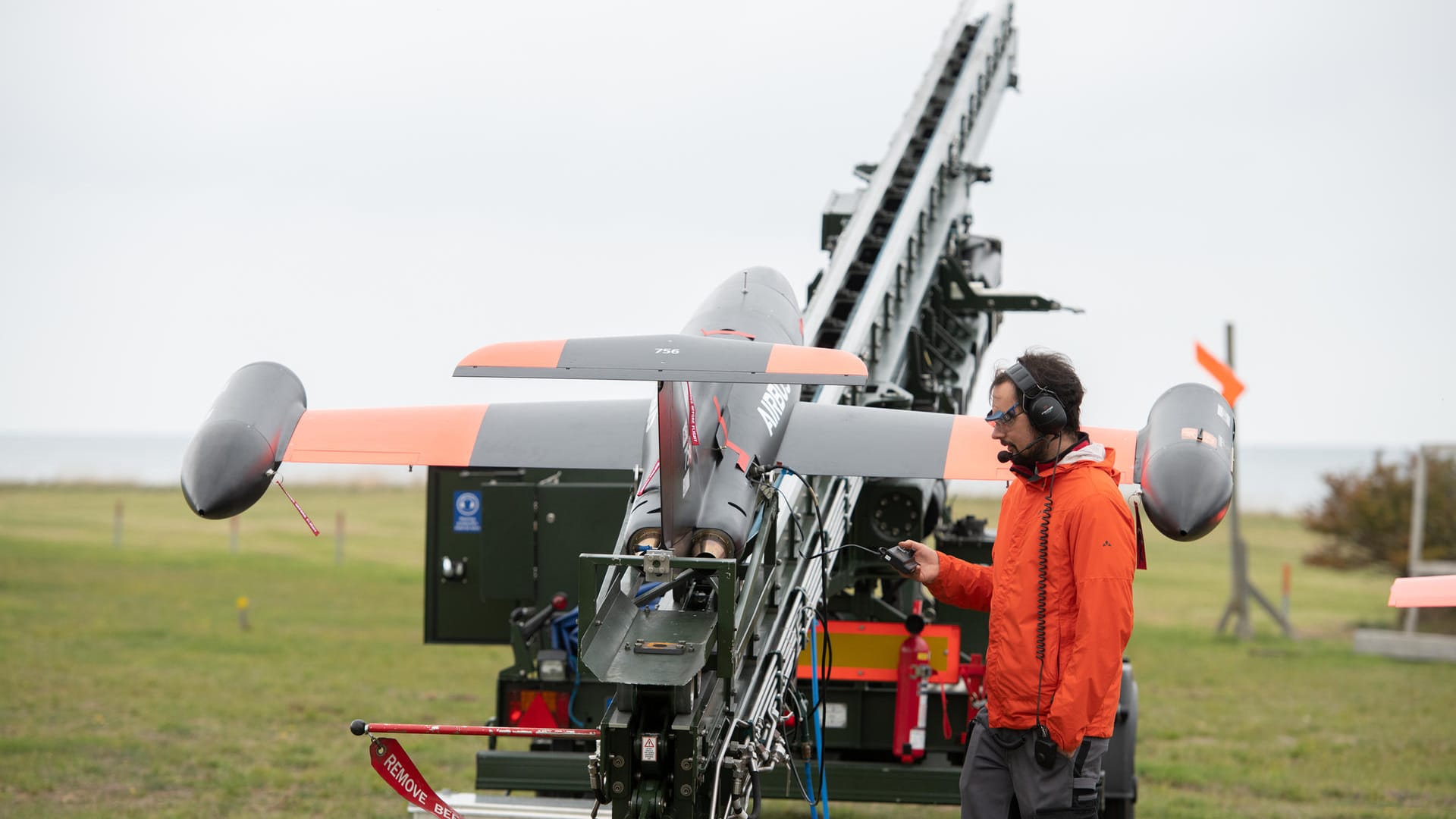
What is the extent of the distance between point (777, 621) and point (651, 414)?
3.58ft

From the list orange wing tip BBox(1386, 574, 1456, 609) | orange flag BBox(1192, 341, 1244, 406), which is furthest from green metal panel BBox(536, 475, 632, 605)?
orange flag BBox(1192, 341, 1244, 406)

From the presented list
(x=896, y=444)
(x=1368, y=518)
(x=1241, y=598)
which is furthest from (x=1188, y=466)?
(x=1368, y=518)

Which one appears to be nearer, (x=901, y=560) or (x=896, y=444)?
(x=901, y=560)

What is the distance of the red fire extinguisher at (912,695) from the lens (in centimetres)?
735

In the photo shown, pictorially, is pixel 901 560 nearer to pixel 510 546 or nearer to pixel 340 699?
pixel 510 546

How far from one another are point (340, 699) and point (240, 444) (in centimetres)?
945

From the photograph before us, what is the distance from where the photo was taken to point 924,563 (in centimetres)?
502

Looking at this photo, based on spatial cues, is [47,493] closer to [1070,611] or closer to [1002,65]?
[1002,65]

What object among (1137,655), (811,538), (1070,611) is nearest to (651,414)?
(811,538)

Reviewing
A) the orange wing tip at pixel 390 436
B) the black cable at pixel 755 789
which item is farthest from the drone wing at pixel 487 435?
the black cable at pixel 755 789

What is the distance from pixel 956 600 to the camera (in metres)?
5.10

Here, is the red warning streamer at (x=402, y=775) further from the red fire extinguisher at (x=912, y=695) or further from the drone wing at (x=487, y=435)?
the red fire extinguisher at (x=912, y=695)

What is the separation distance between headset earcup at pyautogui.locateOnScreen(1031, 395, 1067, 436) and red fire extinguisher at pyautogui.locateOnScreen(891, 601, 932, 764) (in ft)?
9.78

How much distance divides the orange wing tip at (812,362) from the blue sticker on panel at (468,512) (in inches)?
174
